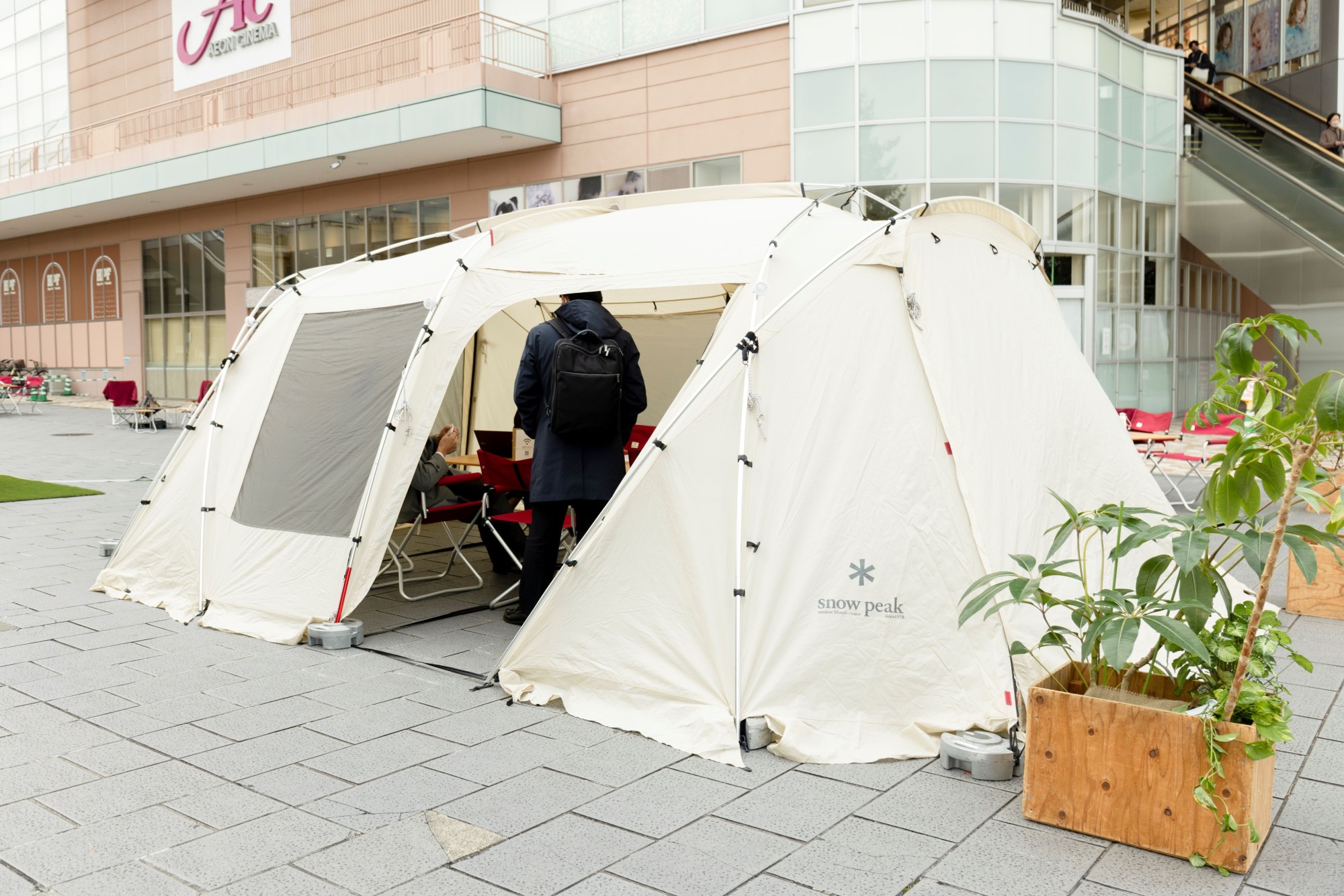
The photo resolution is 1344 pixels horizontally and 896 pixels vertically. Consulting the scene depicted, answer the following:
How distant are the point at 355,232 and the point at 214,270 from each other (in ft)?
18.5

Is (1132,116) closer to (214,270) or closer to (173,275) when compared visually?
(214,270)

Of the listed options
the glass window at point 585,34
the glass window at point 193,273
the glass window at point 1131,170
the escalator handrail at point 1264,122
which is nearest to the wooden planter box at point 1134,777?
the glass window at point 1131,170

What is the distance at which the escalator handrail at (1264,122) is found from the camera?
16711 millimetres

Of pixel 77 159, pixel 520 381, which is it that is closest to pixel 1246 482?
pixel 520 381

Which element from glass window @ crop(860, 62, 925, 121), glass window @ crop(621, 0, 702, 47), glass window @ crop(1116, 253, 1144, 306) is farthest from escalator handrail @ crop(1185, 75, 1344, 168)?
glass window @ crop(621, 0, 702, 47)

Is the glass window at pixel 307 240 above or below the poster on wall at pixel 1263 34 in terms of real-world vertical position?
below

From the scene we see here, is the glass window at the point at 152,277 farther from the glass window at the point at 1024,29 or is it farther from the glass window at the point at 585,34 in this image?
the glass window at the point at 1024,29

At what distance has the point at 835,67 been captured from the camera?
1590 cm

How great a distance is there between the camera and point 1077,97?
15.9m

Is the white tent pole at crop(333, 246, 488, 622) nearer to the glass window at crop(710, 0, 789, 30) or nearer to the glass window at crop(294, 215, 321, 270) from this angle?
the glass window at crop(710, 0, 789, 30)

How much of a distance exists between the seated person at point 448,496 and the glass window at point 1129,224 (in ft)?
41.9

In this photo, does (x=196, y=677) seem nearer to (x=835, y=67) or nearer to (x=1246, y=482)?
(x=1246, y=482)

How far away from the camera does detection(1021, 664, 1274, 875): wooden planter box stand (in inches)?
126

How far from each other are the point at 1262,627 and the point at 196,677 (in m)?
4.55
